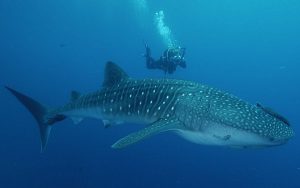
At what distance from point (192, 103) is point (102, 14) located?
68.4m

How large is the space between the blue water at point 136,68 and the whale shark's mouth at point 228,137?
13.4 meters

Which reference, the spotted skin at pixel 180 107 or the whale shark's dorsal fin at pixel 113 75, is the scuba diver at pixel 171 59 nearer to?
the spotted skin at pixel 180 107

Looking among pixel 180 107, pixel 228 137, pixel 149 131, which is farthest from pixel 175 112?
pixel 228 137

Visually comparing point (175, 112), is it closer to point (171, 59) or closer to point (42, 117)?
point (42, 117)

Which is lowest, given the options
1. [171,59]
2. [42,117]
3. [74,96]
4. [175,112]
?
[42,117]

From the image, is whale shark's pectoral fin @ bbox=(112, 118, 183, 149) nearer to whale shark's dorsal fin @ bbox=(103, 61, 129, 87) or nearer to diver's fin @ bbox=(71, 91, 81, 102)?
whale shark's dorsal fin @ bbox=(103, 61, 129, 87)

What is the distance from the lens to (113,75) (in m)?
7.35

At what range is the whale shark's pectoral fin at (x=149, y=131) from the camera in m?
5.13

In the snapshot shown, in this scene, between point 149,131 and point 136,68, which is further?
point 136,68

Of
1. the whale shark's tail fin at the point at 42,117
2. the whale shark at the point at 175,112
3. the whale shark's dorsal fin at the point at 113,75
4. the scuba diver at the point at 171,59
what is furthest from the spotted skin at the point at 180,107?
the scuba diver at the point at 171,59

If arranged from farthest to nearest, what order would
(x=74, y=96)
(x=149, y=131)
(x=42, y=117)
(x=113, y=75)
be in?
(x=42, y=117) → (x=74, y=96) → (x=113, y=75) → (x=149, y=131)

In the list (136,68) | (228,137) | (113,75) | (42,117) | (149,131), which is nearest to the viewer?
(228,137)

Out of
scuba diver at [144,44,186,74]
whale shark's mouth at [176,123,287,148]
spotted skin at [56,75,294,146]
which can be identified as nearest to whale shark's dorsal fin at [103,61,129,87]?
spotted skin at [56,75,294,146]

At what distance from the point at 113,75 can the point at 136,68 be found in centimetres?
8164
